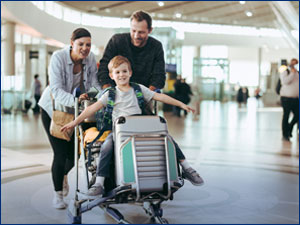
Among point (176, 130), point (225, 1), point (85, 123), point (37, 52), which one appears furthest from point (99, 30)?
point (225, 1)

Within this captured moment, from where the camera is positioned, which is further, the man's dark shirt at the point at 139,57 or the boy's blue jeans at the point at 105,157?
the man's dark shirt at the point at 139,57

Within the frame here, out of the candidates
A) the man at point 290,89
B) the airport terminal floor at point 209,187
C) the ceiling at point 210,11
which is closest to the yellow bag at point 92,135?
the airport terminal floor at point 209,187

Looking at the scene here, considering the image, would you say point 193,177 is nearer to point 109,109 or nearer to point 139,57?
point 109,109

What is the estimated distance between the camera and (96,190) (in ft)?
11.2

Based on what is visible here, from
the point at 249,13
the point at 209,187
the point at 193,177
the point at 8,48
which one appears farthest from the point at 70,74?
the point at 249,13

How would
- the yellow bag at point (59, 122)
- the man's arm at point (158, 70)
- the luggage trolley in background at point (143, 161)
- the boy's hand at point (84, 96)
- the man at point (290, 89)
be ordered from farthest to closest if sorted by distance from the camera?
the man at point (290, 89), the yellow bag at point (59, 122), the boy's hand at point (84, 96), the man's arm at point (158, 70), the luggage trolley in background at point (143, 161)

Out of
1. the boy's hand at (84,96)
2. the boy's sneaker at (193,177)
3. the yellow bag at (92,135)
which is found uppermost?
the boy's hand at (84,96)

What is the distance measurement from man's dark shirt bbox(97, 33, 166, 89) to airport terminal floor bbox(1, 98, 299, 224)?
1.29 metres

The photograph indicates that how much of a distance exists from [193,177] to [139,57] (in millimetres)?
926

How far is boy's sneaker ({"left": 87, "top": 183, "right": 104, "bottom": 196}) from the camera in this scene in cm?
342

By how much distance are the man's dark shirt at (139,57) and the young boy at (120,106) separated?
0.14m

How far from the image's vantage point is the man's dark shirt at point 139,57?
3633 mm

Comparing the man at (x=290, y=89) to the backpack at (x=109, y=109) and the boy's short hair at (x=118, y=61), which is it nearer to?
the backpack at (x=109, y=109)

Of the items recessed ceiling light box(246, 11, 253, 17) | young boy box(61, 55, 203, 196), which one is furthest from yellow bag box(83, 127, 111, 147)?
recessed ceiling light box(246, 11, 253, 17)
